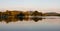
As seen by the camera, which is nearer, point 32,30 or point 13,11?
point 32,30

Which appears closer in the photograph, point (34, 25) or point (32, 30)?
point (32, 30)

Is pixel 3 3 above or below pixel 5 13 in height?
above

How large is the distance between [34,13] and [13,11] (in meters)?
0.53

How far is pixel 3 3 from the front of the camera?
11.2 ft

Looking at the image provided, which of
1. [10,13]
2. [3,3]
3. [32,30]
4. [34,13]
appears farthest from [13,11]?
[32,30]

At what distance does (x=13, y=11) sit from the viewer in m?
3.42

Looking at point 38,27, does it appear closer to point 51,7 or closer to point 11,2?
point 51,7

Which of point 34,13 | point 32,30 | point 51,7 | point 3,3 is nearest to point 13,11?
point 3,3

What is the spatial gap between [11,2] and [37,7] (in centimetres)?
67

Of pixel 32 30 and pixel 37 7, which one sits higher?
pixel 37 7

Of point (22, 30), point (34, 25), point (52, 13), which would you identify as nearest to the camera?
point (22, 30)

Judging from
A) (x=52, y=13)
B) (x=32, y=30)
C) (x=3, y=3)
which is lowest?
(x=32, y=30)

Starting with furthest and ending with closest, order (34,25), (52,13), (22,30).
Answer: (52,13) → (34,25) → (22,30)

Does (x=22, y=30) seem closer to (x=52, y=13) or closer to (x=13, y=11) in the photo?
(x=13, y=11)
